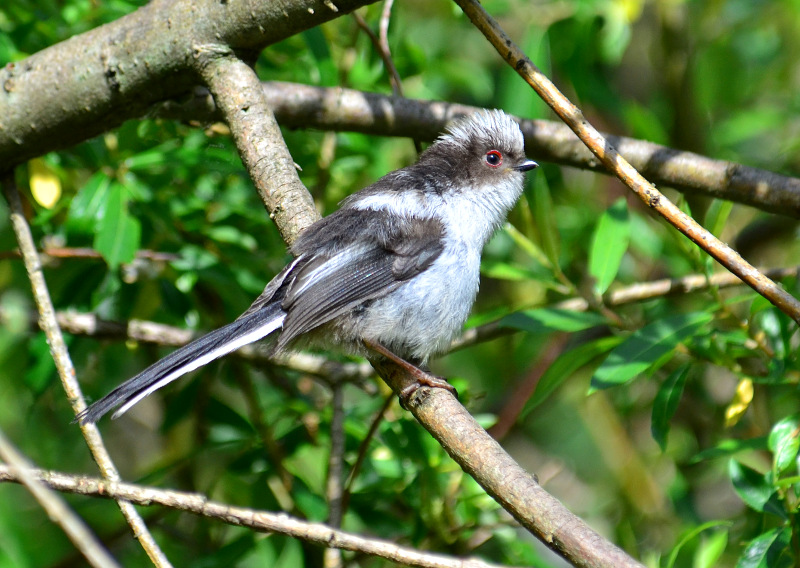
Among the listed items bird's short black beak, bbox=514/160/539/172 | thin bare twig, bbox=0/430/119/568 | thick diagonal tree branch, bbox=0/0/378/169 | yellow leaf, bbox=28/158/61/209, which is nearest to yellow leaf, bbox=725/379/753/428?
bird's short black beak, bbox=514/160/539/172

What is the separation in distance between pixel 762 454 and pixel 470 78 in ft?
7.21

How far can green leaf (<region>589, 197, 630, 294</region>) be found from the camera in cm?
276

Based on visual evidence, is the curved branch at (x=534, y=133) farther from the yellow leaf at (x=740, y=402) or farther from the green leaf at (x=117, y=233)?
the yellow leaf at (x=740, y=402)

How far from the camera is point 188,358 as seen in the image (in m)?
2.25

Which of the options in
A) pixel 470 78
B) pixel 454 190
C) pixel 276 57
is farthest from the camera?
pixel 470 78

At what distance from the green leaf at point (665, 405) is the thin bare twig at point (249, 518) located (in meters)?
0.96

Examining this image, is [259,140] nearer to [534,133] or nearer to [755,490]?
[534,133]

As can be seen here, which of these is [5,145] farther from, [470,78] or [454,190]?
[470,78]

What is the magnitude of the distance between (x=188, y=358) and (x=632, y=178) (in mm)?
1278

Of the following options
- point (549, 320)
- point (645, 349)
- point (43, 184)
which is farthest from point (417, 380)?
point (43, 184)

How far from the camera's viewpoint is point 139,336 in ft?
9.93

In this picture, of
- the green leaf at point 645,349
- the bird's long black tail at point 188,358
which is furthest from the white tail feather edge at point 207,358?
the green leaf at point 645,349

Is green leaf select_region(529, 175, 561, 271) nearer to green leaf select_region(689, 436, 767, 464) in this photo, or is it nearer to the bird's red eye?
the bird's red eye

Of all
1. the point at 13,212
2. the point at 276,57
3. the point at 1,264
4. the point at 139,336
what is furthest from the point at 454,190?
the point at 1,264
